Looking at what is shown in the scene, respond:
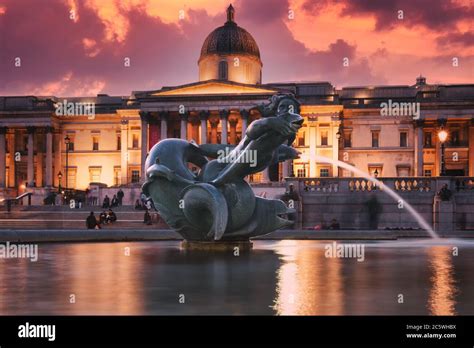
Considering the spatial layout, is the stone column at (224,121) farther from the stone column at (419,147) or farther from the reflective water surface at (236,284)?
the reflective water surface at (236,284)

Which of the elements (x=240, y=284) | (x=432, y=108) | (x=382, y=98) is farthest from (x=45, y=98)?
(x=240, y=284)

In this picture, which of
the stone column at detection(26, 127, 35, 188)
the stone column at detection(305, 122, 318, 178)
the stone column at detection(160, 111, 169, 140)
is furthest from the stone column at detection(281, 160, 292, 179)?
the stone column at detection(26, 127, 35, 188)

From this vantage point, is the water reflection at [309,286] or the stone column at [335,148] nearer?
the water reflection at [309,286]

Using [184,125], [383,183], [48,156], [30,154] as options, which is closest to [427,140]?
[184,125]

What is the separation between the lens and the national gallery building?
256ft

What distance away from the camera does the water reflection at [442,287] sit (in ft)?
27.3

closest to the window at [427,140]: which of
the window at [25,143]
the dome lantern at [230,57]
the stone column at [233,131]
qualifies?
the dome lantern at [230,57]

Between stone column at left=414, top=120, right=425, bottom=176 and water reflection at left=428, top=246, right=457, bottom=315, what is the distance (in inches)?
2584

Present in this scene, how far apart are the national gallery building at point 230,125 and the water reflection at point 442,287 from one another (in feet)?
202

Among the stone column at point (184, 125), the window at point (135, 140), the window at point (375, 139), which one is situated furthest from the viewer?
the window at point (135, 140)

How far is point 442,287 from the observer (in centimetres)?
1030

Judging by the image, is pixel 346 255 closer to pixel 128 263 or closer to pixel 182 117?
pixel 128 263
